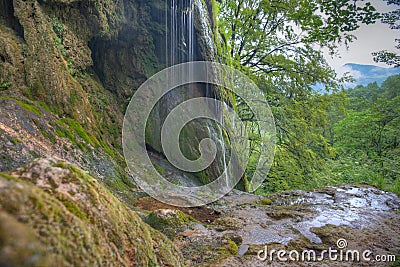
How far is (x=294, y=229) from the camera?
4.45 m

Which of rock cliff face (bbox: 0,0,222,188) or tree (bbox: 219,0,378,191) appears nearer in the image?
rock cliff face (bbox: 0,0,222,188)

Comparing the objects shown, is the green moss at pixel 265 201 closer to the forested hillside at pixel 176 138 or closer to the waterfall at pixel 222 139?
the forested hillside at pixel 176 138

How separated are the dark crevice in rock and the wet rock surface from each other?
4.31 m

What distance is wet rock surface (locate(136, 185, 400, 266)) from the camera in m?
3.24

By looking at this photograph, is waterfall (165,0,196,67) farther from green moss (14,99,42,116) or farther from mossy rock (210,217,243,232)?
mossy rock (210,217,243,232)

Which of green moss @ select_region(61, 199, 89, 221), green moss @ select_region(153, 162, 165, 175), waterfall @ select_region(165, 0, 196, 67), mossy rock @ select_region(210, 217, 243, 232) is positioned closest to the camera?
green moss @ select_region(61, 199, 89, 221)

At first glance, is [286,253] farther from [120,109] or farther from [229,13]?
[229,13]

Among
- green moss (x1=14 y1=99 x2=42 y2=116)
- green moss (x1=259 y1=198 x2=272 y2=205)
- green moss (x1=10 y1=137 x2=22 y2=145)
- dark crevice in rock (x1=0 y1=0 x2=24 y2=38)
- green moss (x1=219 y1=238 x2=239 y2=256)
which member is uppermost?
dark crevice in rock (x1=0 y1=0 x2=24 y2=38)

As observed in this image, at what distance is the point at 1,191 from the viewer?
0.86m

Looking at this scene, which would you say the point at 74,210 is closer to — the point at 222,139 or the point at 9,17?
the point at 9,17

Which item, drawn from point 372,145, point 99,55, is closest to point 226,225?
point 99,55

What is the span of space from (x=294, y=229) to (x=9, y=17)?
242 inches

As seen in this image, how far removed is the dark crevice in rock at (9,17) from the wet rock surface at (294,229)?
431 cm

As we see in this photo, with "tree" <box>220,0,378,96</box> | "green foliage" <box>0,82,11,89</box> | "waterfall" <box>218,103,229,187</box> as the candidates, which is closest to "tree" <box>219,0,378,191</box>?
"tree" <box>220,0,378,96</box>
